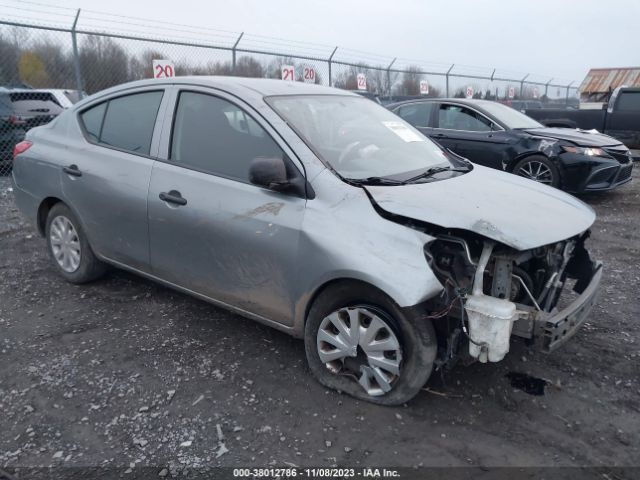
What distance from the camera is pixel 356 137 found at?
347cm

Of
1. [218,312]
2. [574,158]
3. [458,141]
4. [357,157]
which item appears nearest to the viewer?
[357,157]

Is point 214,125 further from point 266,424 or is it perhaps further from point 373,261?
point 266,424

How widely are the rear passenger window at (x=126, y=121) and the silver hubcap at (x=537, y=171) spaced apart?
5.82 meters

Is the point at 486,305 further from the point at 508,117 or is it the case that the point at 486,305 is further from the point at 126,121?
the point at 508,117

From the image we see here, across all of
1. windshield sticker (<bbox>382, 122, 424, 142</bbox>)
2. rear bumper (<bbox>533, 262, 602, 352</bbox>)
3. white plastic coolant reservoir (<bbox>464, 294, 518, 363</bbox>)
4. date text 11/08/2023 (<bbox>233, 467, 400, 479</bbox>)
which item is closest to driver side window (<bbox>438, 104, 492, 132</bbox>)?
windshield sticker (<bbox>382, 122, 424, 142</bbox>)

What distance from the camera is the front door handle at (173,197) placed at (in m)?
3.40

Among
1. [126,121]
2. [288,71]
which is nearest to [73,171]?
[126,121]

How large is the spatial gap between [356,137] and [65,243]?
272 cm

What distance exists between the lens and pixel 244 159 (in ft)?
10.7

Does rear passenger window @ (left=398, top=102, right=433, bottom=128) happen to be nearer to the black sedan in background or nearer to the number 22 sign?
the black sedan in background

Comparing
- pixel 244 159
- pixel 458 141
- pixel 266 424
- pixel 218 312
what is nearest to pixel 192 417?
pixel 266 424

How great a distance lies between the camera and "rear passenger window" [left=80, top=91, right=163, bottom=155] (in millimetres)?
3758

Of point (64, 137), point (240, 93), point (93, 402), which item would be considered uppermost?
point (240, 93)

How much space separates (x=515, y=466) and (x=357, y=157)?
192cm
